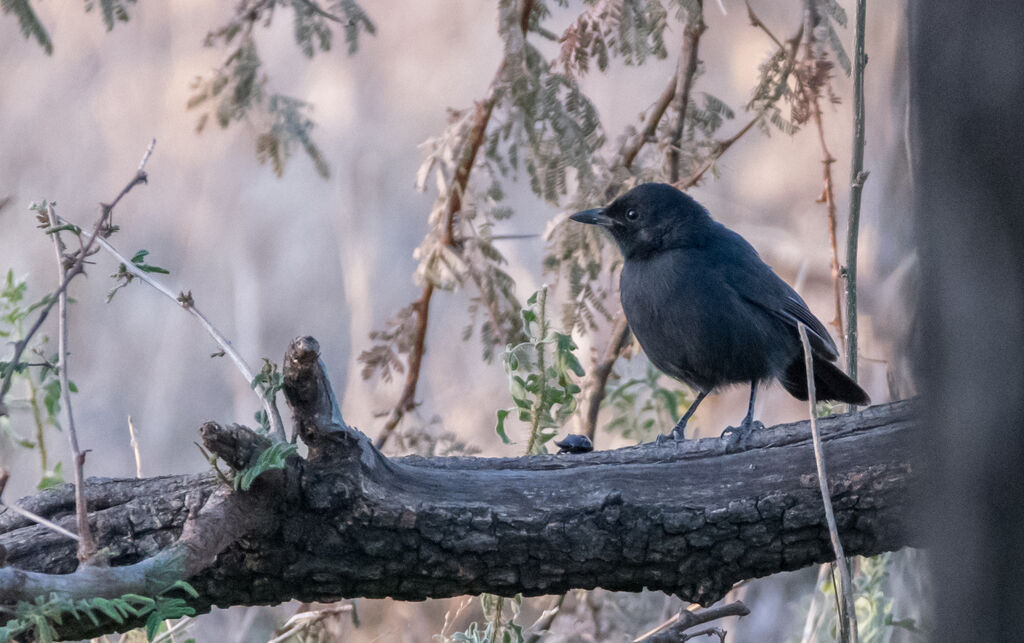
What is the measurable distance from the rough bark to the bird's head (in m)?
1.44

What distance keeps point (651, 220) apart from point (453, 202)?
875 mm

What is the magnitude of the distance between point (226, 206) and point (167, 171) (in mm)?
767

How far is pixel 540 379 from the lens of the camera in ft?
10.8

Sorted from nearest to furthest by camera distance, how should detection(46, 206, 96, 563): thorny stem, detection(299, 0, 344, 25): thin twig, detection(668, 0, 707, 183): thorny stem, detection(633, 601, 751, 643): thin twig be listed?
1. detection(46, 206, 96, 563): thorny stem
2. detection(633, 601, 751, 643): thin twig
3. detection(299, 0, 344, 25): thin twig
4. detection(668, 0, 707, 183): thorny stem

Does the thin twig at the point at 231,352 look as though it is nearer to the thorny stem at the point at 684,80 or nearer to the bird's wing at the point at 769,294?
the bird's wing at the point at 769,294

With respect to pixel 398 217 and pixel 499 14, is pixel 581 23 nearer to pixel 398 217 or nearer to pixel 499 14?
pixel 499 14

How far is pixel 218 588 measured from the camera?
100 inches

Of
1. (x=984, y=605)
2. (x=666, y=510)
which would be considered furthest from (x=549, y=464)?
(x=984, y=605)

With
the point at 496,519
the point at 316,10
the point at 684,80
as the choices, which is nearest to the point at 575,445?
the point at 496,519

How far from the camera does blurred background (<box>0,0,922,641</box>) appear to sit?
10.8 meters

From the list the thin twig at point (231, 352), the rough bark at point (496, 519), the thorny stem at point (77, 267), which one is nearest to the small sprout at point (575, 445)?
the rough bark at point (496, 519)

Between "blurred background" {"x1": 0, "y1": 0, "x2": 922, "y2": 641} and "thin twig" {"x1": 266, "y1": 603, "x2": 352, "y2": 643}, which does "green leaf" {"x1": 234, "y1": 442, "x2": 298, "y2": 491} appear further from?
"blurred background" {"x1": 0, "y1": 0, "x2": 922, "y2": 641}

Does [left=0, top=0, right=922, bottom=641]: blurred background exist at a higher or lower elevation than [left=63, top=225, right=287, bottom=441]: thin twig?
higher

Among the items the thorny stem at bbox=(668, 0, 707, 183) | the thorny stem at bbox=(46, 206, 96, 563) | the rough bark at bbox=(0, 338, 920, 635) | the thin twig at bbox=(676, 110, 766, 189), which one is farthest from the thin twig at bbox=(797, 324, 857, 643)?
the thorny stem at bbox=(668, 0, 707, 183)
